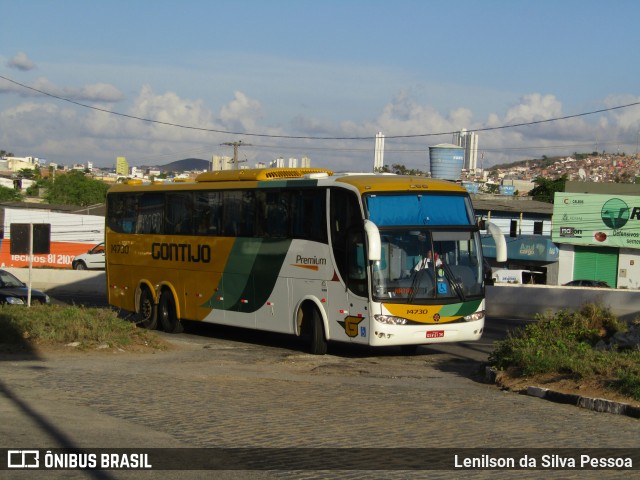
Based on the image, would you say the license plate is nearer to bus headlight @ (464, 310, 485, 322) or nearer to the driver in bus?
bus headlight @ (464, 310, 485, 322)

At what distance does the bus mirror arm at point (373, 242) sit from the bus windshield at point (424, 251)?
64cm

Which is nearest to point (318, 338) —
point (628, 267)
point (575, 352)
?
point (575, 352)

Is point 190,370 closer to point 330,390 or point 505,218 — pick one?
point 330,390

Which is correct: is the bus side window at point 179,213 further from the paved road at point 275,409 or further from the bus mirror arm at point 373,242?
the bus mirror arm at point 373,242

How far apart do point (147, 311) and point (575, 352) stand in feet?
41.6

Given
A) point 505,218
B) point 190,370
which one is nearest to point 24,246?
point 190,370

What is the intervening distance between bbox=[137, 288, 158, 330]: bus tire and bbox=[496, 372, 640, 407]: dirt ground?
11.5 metres

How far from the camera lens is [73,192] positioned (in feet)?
424

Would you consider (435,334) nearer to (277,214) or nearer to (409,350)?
(409,350)

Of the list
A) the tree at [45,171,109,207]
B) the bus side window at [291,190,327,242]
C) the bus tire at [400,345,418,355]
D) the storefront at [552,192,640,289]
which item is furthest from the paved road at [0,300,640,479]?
the tree at [45,171,109,207]

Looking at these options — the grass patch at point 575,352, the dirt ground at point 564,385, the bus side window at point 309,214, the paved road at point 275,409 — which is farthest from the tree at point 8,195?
the dirt ground at point 564,385

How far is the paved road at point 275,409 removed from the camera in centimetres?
893

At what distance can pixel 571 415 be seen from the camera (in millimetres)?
10852

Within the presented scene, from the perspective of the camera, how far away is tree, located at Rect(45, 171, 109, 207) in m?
129
